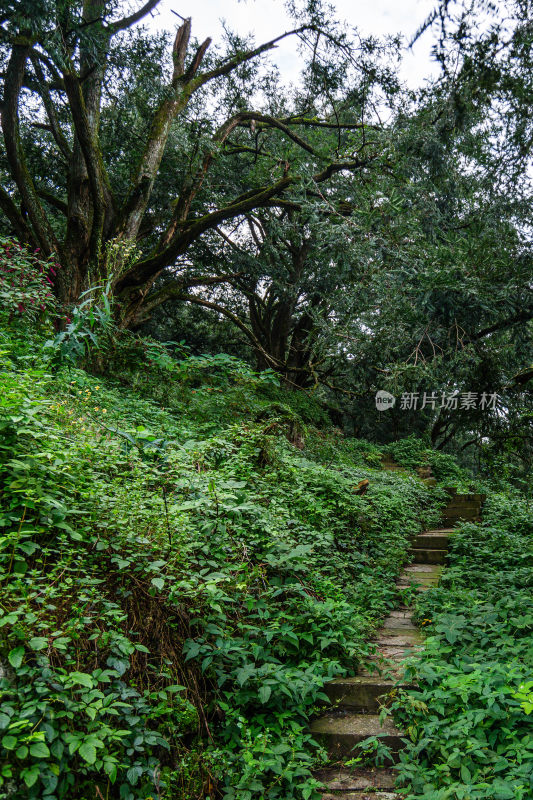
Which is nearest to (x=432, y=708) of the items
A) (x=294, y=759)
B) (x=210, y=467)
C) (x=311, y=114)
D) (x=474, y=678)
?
(x=474, y=678)

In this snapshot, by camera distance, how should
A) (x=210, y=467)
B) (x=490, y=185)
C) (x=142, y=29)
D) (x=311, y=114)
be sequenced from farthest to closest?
(x=311, y=114) → (x=142, y=29) → (x=490, y=185) → (x=210, y=467)

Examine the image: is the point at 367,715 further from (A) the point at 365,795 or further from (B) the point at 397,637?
(B) the point at 397,637

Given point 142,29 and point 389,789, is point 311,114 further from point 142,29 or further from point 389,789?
point 389,789

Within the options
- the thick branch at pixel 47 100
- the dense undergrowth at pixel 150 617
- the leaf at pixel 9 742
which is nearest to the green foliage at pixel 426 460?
the dense undergrowth at pixel 150 617

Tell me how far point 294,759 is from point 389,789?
542 mm

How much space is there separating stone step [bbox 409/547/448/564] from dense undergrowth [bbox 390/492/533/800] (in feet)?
6.95

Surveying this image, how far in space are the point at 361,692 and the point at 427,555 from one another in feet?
12.1

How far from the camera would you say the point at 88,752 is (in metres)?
1.92

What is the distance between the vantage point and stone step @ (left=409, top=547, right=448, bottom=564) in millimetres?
6660

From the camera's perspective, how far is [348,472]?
26.6ft

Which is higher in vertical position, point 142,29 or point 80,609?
point 142,29

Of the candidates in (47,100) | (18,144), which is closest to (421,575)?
(18,144)

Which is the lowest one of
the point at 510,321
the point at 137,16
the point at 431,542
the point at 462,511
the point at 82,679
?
the point at 431,542

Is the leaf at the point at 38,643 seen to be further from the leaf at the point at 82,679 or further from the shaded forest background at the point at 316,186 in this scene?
the shaded forest background at the point at 316,186
